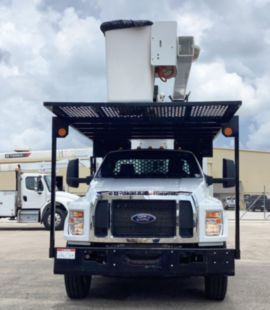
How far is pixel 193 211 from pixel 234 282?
2793 millimetres

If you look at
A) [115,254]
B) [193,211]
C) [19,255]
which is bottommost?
[19,255]

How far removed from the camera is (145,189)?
771 cm

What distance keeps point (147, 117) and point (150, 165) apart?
1.00m

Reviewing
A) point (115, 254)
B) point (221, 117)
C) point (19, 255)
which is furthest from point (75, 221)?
point (19, 255)

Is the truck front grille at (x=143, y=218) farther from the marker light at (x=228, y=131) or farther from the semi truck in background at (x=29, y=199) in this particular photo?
the semi truck in background at (x=29, y=199)

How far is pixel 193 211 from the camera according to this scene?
7.39 meters

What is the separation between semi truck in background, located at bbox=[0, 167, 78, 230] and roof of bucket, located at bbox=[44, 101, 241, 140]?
13705 mm

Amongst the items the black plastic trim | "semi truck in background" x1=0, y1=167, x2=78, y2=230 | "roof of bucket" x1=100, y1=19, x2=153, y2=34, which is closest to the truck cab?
the black plastic trim

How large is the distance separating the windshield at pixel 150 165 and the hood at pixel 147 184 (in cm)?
36

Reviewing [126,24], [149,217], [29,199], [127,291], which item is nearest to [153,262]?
[149,217]

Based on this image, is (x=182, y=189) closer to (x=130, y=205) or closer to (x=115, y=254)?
(x=130, y=205)

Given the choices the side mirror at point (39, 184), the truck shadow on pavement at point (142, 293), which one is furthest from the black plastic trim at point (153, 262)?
the side mirror at point (39, 184)

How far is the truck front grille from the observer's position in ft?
24.6

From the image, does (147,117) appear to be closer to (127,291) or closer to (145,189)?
(145,189)
